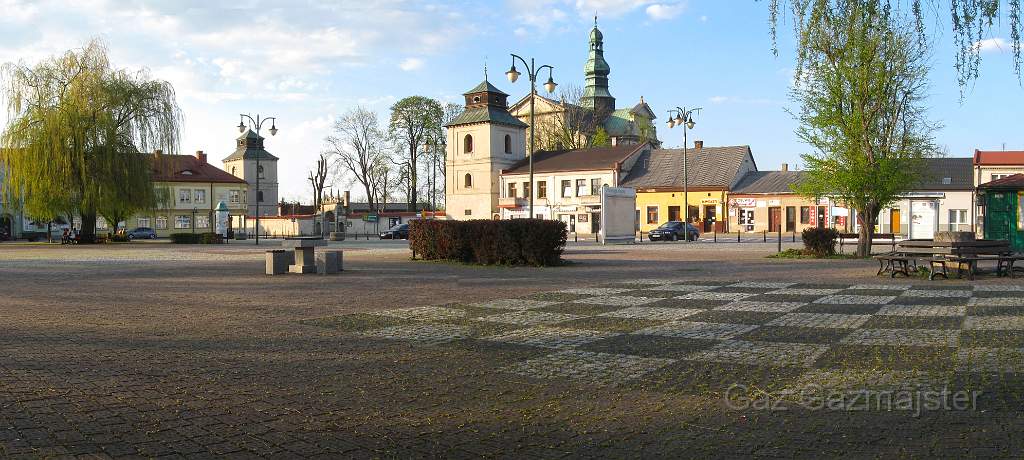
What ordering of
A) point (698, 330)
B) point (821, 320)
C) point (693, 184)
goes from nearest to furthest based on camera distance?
point (698, 330)
point (821, 320)
point (693, 184)

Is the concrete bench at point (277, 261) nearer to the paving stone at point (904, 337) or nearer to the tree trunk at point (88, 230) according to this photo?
the paving stone at point (904, 337)

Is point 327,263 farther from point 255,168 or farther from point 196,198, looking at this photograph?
point 255,168

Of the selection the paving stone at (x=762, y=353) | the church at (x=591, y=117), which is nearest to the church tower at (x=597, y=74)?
the church at (x=591, y=117)

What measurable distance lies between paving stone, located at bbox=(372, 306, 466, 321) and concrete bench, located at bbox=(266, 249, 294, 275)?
8.60 m

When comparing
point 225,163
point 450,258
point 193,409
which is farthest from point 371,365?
point 225,163

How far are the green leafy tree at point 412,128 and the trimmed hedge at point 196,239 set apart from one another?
118ft

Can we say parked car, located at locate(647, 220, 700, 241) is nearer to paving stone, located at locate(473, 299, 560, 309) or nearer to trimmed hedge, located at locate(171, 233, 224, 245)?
trimmed hedge, located at locate(171, 233, 224, 245)

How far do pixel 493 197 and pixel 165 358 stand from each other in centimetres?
7057

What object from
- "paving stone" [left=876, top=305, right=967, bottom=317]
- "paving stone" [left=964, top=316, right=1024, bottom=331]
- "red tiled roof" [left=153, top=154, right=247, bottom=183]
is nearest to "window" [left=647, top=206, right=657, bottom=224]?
"red tiled roof" [left=153, top=154, right=247, bottom=183]

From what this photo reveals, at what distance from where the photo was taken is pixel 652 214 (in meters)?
71.4

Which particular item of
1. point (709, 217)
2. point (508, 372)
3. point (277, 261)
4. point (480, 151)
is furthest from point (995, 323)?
point (480, 151)

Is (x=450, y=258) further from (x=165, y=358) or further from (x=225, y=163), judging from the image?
(x=225, y=163)

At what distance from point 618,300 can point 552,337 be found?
4191 mm

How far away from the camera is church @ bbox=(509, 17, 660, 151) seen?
8788 centimetres
